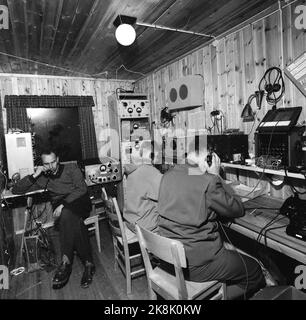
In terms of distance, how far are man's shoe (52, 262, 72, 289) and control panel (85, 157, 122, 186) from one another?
1428 mm

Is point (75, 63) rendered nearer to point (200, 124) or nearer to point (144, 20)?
point (144, 20)

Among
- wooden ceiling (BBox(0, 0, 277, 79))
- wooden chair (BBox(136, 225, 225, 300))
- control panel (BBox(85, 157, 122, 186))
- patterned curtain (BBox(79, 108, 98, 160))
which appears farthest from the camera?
patterned curtain (BBox(79, 108, 98, 160))

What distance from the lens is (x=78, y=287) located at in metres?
2.49

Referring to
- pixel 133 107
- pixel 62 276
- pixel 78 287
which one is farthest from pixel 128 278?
pixel 133 107

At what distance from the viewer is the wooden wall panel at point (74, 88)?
398 centimetres

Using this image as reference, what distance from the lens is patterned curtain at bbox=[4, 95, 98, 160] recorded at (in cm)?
389

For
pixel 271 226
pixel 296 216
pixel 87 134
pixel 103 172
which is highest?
pixel 87 134

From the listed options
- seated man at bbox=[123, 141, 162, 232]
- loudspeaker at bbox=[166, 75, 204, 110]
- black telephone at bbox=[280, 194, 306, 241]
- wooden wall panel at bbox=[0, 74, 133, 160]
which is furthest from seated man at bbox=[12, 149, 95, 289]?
black telephone at bbox=[280, 194, 306, 241]

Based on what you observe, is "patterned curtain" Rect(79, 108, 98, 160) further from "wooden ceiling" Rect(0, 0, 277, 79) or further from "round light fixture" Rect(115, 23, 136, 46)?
"round light fixture" Rect(115, 23, 136, 46)

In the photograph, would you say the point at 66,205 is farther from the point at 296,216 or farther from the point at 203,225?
the point at 296,216

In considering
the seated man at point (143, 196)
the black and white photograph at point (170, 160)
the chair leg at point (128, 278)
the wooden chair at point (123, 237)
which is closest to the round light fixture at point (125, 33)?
the black and white photograph at point (170, 160)

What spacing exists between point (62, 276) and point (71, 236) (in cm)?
40

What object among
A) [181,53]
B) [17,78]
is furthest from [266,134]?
[17,78]

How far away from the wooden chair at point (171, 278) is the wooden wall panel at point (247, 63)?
4.01 ft
